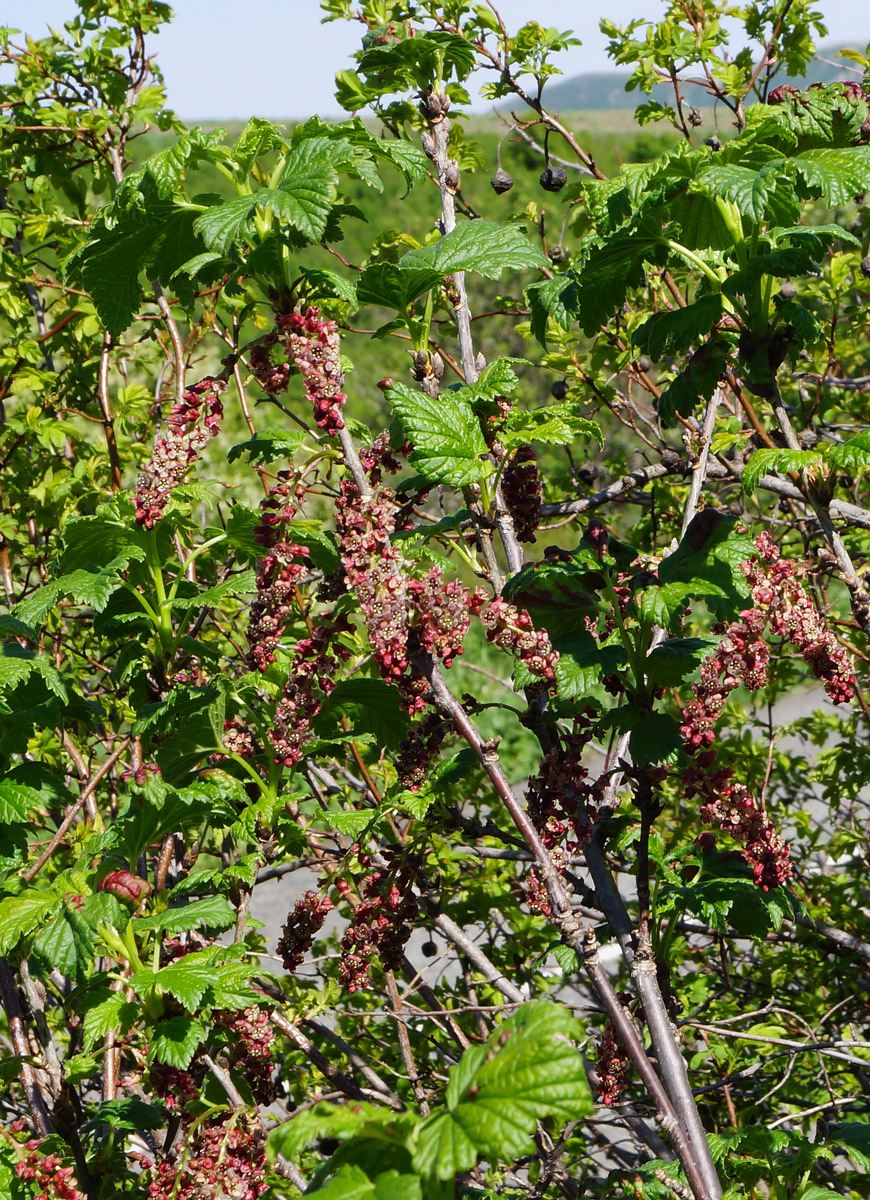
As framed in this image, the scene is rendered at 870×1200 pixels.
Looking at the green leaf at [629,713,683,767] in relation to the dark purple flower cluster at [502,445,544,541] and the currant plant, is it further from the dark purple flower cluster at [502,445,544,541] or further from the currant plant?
the dark purple flower cluster at [502,445,544,541]

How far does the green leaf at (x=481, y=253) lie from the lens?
1800 millimetres

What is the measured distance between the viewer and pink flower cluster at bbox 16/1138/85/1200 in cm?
179

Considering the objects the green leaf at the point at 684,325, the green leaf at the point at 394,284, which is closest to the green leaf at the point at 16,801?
the green leaf at the point at 394,284

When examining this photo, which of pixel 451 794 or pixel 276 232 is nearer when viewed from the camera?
pixel 276 232

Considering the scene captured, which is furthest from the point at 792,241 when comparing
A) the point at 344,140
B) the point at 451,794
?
the point at 451,794

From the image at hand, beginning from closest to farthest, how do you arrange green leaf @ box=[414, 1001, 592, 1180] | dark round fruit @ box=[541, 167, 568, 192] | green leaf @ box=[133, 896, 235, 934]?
green leaf @ box=[414, 1001, 592, 1180] → green leaf @ box=[133, 896, 235, 934] → dark round fruit @ box=[541, 167, 568, 192]

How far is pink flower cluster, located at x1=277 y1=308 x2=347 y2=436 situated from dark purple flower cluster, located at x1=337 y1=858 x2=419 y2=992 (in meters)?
0.86

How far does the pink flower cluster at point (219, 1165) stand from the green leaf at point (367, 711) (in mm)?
790

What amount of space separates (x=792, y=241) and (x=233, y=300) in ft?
5.81

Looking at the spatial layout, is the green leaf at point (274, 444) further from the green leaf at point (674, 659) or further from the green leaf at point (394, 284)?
the green leaf at point (674, 659)

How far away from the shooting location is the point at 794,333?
70.2 inches

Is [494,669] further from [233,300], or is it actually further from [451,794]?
[233,300]

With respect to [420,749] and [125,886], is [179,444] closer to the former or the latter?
[420,749]

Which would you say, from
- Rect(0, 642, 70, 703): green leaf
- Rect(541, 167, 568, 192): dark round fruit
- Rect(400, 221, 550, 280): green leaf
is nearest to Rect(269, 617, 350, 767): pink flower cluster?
Rect(0, 642, 70, 703): green leaf
